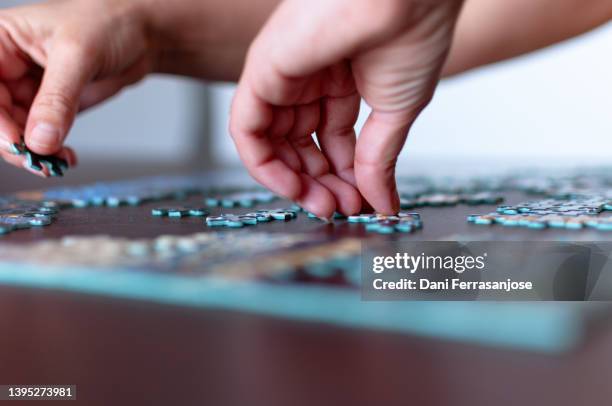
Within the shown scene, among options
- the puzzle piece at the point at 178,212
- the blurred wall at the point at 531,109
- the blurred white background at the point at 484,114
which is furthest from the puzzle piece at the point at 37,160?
the blurred wall at the point at 531,109

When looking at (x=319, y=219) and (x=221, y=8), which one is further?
(x=221, y=8)

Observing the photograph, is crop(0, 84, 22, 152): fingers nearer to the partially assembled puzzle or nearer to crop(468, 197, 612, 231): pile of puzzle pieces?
the partially assembled puzzle

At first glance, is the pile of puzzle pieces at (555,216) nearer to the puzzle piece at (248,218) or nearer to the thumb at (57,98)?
the puzzle piece at (248,218)

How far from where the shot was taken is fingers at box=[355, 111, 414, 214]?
0.95 m

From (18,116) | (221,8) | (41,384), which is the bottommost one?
(41,384)

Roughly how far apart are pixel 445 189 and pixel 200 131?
5.14 meters

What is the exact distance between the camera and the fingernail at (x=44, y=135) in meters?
1.20

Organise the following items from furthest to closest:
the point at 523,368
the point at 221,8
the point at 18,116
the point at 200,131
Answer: the point at 200,131 < the point at 221,8 < the point at 18,116 < the point at 523,368

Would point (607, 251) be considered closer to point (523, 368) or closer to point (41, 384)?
point (523, 368)

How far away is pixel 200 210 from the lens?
113 centimetres

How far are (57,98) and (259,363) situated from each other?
93 centimetres

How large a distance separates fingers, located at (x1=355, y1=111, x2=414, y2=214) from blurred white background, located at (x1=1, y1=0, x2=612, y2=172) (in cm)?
414

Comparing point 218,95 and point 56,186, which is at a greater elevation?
point 218,95

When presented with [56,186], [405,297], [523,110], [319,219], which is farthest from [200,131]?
A: [405,297]
